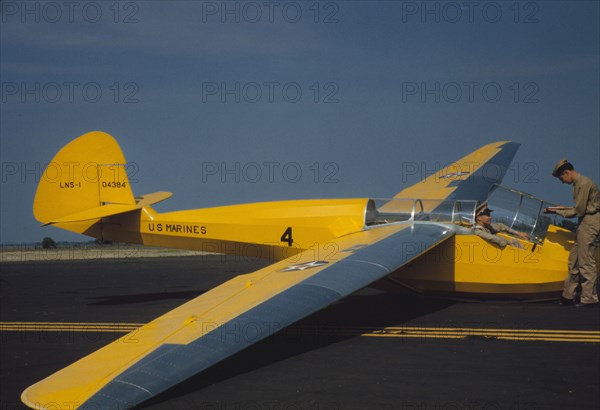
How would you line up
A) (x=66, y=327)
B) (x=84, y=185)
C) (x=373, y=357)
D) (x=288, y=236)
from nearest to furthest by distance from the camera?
1. (x=373, y=357)
2. (x=66, y=327)
3. (x=288, y=236)
4. (x=84, y=185)

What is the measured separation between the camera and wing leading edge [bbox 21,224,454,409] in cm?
683

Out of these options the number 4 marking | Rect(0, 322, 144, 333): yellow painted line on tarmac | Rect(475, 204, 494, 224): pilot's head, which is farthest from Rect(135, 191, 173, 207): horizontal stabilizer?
Rect(475, 204, 494, 224): pilot's head

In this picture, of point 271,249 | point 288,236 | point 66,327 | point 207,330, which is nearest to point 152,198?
point 271,249

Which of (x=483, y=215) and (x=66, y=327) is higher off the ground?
(x=483, y=215)

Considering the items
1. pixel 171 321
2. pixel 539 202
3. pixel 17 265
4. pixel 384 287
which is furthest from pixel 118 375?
pixel 17 265

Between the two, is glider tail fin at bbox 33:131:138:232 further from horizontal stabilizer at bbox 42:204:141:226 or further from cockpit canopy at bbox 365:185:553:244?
cockpit canopy at bbox 365:185:553:244

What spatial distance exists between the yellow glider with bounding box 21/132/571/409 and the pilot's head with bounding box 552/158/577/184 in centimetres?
68

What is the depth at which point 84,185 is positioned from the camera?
16938 mm

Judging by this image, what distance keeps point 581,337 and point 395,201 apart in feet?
17.6

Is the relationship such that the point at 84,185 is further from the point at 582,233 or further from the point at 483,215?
the point at 582,233

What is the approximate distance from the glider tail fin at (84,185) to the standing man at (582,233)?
32.8ft

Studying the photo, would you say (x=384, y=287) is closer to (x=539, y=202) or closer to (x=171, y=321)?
(x=539, y=202)

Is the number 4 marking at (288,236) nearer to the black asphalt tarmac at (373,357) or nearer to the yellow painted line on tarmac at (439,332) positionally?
the black asphalt tarmac at (373,357)

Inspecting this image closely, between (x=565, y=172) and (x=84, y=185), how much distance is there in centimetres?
1114
